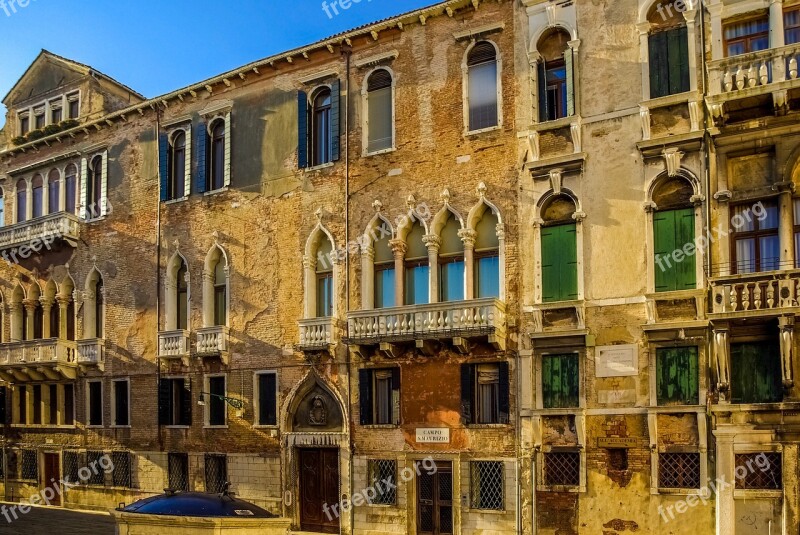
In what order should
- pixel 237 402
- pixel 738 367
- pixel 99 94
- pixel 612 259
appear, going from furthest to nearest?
pixel 99 94
pixel 237 402
pixel 612 259
pixel 738 367

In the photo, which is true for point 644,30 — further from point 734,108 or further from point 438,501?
point 438,501

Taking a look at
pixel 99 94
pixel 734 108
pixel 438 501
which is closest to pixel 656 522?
pixel 438 501

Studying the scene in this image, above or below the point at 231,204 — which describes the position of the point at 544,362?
below

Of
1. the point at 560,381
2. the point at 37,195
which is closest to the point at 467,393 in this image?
the point at 560,381

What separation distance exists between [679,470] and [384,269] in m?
8.05

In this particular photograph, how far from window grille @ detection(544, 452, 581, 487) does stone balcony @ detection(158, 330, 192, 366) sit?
10.6 metres

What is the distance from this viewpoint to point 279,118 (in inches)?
882

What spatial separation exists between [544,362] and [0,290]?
19868 mm

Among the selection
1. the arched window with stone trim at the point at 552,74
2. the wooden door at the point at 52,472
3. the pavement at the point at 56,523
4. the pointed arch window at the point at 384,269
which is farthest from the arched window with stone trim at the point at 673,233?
the wooden door at the point at 52,472

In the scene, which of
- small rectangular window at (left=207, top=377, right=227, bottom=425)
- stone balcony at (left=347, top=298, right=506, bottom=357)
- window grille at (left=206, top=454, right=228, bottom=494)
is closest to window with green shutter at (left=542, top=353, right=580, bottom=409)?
stone balcony at (left=347, top=298, right=506, bottom=357)

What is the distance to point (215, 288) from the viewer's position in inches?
925

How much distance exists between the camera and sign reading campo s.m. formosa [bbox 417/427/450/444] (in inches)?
733

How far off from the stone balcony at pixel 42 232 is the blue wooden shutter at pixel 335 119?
9.94 metres

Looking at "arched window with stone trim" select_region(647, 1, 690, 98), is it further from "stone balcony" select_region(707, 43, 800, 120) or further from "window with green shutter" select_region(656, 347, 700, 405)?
"window with green shutter" select_region(656, 347, 700, 405)
